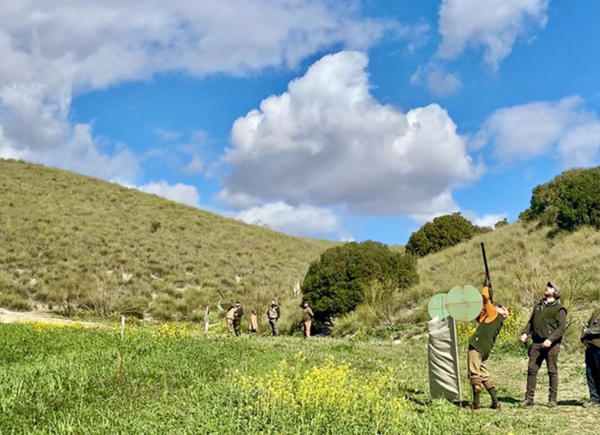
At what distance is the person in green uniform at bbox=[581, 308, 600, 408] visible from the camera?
10.1 m

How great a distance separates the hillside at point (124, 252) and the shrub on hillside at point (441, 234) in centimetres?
956

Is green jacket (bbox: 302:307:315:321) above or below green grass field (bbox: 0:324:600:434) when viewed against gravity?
above

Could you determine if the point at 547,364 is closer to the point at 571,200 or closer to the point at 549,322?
the point at 549,322

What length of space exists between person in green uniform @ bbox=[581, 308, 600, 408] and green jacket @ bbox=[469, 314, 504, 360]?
5.41 ft

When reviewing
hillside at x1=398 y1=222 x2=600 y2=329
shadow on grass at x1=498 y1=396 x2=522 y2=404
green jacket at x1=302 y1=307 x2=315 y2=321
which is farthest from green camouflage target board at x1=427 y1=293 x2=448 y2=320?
green jacket at x1=302 y1=307 x2=315 y2=321

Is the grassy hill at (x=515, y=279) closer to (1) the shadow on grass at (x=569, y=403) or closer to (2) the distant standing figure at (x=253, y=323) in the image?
(2) the distant standing figure at (x=253, y=323)

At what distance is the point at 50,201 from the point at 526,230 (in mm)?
39113

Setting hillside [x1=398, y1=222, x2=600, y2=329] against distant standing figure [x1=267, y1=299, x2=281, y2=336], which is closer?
hillside [x1=398, y1=222, x2=600, y2=329]

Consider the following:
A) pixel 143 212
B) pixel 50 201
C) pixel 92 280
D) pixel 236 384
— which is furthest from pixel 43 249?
pixel 236 384

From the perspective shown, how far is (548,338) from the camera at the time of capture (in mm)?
10297

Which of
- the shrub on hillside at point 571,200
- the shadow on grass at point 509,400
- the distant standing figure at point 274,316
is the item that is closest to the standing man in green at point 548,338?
the shadow on grass at point 509,400

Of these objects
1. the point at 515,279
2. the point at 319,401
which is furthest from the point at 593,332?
the point at 515,279

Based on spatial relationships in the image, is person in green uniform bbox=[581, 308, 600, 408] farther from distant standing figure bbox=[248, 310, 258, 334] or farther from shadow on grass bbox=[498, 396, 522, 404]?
distant standing figure bbox=[248, 310, 258, 334]

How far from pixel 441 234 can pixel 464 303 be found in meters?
31.6
